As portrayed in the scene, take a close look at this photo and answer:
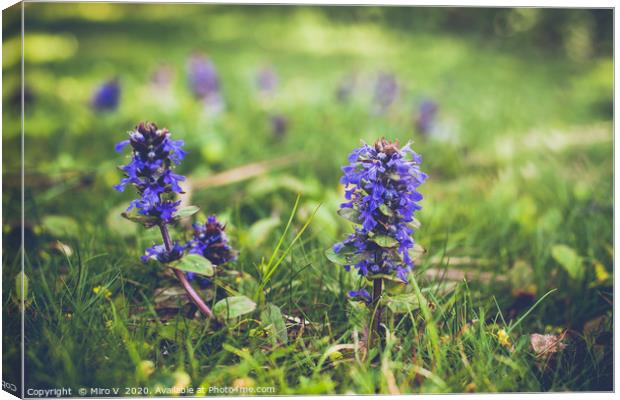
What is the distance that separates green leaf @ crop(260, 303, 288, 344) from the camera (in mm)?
2074

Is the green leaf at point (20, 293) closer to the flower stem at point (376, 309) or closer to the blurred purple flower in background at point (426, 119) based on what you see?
the flower stem at point (376, 309)

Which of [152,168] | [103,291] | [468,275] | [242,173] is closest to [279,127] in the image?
[242,173]

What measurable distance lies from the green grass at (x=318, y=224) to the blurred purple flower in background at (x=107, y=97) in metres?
0.09

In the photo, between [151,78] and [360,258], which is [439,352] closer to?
[360,258]

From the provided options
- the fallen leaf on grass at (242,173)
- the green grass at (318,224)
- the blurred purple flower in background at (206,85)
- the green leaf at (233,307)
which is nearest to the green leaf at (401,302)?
the green grass at (318,224)

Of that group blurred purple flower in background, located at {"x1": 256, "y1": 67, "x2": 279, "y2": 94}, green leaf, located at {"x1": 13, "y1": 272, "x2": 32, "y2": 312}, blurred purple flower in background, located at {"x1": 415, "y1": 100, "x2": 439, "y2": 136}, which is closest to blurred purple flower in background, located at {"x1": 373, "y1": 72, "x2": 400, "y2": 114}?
blurred purple flower in background, located at {"x1": 415, "y1": 100, "x2": 439, "y2": 136}

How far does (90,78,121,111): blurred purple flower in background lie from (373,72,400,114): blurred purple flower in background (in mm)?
1856

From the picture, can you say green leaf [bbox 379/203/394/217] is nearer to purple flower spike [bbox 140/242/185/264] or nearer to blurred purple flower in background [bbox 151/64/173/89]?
purple flower spike [bbox 140/242/185/264]

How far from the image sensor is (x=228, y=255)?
7.13 feet

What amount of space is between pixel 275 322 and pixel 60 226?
1.12m

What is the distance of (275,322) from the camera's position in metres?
2.10

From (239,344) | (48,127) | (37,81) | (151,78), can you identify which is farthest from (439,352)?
(37,81)

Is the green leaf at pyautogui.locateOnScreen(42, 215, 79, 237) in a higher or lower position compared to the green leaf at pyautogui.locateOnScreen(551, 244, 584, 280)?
higher

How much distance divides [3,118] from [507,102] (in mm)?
4074
